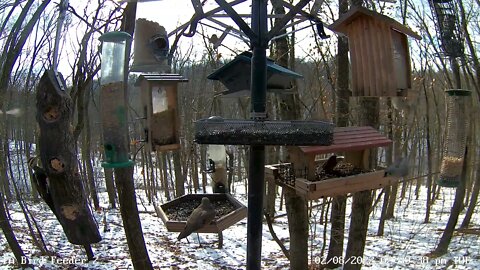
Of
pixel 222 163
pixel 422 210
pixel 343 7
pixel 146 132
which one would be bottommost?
pixel 422 210

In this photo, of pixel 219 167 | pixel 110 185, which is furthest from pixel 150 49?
pixel 110 185

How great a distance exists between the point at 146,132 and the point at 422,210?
14032mm

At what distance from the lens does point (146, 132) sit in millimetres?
3232

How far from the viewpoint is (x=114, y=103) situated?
2.72 meters

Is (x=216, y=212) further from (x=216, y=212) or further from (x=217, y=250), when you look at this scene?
(x=217, y=250)

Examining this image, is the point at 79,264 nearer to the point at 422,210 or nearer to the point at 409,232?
the point at 409,232

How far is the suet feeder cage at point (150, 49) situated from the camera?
10.9 ft

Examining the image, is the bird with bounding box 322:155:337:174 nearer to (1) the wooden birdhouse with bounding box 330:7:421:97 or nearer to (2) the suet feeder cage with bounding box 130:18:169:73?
(1) the wooden birdhouse with bounding box 330:7:421:97

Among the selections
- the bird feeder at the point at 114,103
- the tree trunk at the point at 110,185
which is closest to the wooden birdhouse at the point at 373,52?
the bird feeder at the point at 114,103

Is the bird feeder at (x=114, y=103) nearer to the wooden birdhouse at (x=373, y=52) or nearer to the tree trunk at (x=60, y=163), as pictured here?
the tree trunk at (x=60, y=163)

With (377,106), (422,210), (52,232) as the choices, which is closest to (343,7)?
(377,106)

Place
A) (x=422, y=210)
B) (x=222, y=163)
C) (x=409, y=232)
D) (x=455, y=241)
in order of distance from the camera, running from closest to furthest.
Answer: (x=222, y=163) → (x=455, y=241) → (x=409, y=232) → (x=422, y=210)

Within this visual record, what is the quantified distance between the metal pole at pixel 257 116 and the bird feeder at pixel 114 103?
3.09ft

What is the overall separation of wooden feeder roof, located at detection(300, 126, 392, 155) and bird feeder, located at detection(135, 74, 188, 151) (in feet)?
3.50
